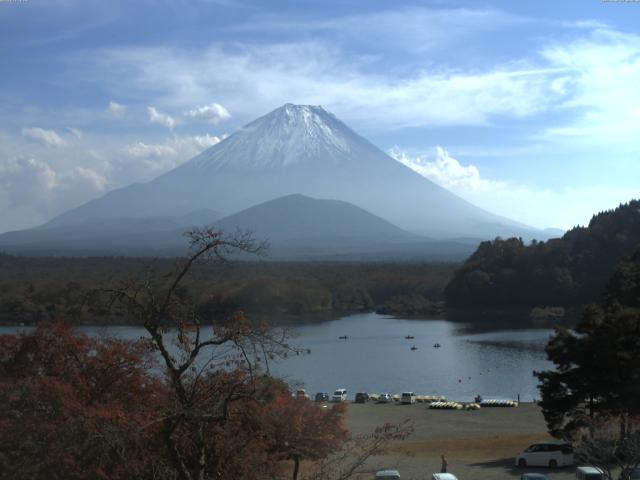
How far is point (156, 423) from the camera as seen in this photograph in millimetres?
3531

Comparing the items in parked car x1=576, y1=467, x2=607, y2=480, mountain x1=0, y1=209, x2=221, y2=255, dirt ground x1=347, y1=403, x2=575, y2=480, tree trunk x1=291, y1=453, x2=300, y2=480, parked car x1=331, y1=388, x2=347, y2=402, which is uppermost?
mountain x1=0, y1=209, x2=221, y2=255

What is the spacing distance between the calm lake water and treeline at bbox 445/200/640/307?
5.65 metres

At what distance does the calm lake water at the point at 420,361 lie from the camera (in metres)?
20.6

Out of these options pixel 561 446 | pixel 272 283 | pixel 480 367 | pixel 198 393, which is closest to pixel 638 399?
pixel 561 446

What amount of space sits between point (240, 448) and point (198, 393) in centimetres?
59

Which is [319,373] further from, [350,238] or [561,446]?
[350,238]

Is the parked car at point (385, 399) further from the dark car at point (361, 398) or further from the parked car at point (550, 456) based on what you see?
the parked car at point (550, 456)

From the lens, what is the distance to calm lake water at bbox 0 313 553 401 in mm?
20562

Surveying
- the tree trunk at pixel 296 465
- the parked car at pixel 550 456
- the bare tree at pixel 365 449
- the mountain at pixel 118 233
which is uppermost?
the mountain at pixel 118 233

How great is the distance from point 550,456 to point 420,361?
1590 centimetres

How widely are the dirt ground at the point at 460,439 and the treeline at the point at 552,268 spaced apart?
23.5m

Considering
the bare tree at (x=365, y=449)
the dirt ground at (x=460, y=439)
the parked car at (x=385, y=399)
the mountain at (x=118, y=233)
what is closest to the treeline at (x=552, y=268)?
the parked car at (x=385, y=399)

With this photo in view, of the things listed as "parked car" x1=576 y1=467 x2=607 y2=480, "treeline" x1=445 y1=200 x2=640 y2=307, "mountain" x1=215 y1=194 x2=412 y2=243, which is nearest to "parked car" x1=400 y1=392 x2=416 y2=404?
"parked car" x1=576 y1=467 x2=607 y2=480

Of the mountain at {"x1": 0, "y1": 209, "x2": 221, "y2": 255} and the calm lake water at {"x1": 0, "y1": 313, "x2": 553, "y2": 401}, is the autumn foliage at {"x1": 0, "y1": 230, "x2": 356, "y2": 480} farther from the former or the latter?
the mountain at {"x1": 0, "y1": 209, "x2": 221, "y2": 255}
